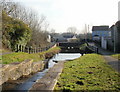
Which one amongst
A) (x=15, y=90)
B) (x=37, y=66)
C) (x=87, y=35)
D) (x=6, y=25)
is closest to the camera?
(x=15, y=90)

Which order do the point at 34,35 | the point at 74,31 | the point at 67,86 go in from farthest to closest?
the point at 74,31, the point at 34,35, the point at 67,86

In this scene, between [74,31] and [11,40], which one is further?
[74,31]

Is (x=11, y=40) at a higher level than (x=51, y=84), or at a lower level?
higher

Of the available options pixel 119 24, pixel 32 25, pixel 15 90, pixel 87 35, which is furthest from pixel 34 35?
pixel 87 35

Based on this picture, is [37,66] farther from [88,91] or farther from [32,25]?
[32,25]

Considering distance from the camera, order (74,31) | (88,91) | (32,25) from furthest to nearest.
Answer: (74,31) → (32,25) → (88,91)

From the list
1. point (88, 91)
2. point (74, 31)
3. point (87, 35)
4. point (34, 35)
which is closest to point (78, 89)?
point (88, 91)

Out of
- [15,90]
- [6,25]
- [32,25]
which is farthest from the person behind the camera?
[32,25]

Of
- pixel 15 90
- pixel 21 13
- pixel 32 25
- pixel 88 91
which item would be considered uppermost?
pixel 21 13

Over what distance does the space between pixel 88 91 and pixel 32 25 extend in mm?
30612

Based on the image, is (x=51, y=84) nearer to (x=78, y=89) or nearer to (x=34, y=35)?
(x=78, y=89)

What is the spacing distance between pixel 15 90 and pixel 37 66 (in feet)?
20.3

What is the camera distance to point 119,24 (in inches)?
820

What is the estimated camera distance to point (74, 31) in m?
116
